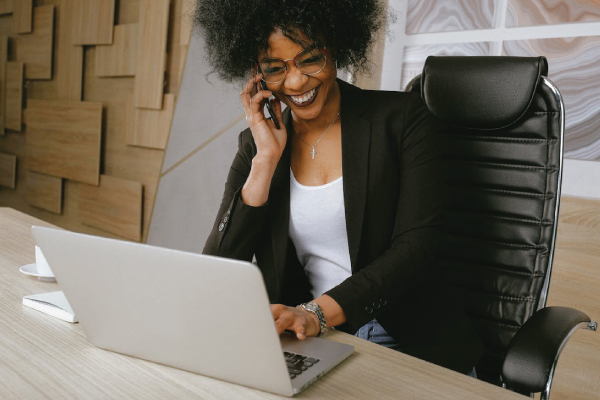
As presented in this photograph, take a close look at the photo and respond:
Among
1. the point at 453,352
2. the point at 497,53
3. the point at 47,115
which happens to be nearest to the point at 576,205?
the point at 497,53

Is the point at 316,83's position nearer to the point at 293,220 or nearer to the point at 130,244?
the point at 293,220

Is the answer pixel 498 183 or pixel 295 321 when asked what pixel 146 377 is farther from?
pixel 498 183

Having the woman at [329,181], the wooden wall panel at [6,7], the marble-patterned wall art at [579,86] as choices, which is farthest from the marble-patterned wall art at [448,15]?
the wooden wall panel at [6,7]

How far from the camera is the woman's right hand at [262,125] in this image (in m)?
1.36

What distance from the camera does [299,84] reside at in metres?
1.30

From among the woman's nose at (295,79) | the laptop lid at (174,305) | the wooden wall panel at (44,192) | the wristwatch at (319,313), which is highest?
the woman's nose at (295,79)

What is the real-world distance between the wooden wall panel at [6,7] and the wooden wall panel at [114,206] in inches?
64.6

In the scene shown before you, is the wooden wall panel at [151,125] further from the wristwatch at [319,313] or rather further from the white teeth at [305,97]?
the wristwatch at [319,313]

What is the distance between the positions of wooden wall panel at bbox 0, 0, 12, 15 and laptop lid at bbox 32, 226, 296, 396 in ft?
14.3

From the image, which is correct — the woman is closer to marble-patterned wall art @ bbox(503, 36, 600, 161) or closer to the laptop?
the laptop

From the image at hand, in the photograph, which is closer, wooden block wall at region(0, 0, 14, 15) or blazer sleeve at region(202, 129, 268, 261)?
blazer sleeve at region(202, 129, 268, 261)

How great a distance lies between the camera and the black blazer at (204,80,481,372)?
124cm

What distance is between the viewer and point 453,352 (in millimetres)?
1233

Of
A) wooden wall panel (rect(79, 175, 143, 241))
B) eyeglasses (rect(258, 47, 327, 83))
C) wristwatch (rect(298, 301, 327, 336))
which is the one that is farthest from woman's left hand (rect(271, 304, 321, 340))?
wooden wall panel (rect(79, 175, 143, 241))
